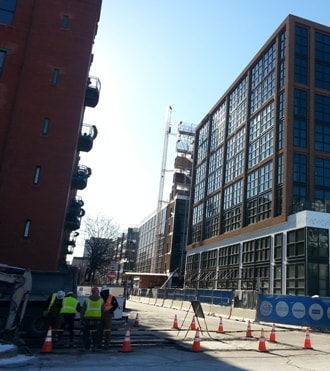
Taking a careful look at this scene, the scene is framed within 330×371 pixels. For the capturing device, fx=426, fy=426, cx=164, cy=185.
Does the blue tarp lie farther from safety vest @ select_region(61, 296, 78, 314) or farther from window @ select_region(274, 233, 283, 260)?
window @ select_region(274, 233, 283, 260)

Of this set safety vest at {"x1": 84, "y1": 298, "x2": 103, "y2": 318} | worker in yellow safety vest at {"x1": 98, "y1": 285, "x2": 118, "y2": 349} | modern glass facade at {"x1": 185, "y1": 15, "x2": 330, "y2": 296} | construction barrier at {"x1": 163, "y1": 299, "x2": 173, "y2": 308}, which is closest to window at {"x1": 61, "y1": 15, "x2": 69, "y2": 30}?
worker in yellow safety vest at {"x1": 98, "y1": 285, "x2": 118, "y2": 349}

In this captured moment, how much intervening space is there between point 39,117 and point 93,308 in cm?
1767

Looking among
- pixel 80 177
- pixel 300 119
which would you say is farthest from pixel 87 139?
pixel 300 119

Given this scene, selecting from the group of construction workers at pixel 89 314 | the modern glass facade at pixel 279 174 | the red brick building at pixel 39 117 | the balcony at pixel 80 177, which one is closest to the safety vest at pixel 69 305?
the group of construction workers at pixel 89 314

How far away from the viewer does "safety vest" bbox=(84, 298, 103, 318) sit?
41.2ft

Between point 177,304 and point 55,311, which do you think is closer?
point 55,311

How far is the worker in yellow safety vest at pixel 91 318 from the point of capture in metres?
12.5

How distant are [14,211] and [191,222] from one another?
164ft

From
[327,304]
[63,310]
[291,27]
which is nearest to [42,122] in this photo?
[63,310]

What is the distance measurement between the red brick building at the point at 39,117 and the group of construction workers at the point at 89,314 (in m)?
10.8

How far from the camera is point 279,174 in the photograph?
1674 inches

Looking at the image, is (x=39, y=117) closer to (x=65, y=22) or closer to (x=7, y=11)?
(x=65, y=22)

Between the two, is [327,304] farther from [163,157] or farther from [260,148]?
[163,157]

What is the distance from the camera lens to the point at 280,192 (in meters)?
42.1
